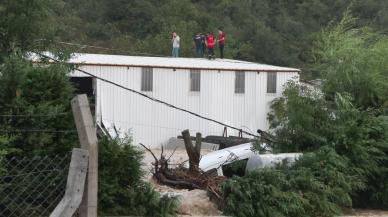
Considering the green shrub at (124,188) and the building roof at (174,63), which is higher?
the building roof at (174,63)

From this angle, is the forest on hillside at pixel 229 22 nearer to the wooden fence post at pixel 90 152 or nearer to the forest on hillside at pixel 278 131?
the forest on hillside at pixel 278 131

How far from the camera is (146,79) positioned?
33.2 metres

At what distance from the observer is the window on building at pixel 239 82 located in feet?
116

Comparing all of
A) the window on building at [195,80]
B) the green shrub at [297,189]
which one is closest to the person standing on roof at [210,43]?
the window on building at [195,80]

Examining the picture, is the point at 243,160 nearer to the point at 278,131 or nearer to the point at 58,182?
the point at 278,131

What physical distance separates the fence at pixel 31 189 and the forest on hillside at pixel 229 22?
55.6 metres

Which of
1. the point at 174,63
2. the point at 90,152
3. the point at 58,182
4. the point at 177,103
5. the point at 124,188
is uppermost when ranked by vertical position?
the point at 174,63

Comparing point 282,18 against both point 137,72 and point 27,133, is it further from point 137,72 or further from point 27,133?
point 27,133

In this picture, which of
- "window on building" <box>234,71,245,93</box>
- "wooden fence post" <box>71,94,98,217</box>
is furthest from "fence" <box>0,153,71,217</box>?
"window on building" <box>234,71,245,93</box>

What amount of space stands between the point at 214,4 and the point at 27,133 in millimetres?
79512

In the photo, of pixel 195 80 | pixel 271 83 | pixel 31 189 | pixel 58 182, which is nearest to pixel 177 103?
pixel 195 80

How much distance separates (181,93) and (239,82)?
2.91 m

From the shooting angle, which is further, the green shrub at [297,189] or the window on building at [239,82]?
the window on building at [239,82]

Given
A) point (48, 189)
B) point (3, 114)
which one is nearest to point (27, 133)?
point (3, 114)
